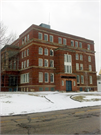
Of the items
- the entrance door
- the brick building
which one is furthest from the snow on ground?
the entrance door

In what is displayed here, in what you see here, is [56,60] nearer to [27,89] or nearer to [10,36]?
[27,89]

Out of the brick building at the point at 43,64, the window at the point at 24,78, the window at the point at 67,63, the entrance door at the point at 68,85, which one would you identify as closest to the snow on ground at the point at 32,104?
the brick building at the point at 43,64

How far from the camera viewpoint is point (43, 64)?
116ft

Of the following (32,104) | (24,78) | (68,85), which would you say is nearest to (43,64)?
(24,78)

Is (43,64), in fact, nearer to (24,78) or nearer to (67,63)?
(67,63)

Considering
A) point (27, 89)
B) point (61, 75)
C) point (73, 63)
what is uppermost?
point (73, 63)

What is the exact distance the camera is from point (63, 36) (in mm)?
40500

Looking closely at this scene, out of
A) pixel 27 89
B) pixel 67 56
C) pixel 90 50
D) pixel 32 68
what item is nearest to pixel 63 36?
pixel 67 56

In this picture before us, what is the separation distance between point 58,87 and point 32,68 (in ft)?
25.4

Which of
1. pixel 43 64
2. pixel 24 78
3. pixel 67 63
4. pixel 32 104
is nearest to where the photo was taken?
pixel 32 104

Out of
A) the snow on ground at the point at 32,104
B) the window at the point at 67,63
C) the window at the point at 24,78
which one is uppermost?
the window at the point at 67,63

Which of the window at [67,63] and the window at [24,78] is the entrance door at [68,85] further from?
the window at [24,78]

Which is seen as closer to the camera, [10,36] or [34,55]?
[10,36]

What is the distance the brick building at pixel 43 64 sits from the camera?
3403 cm
